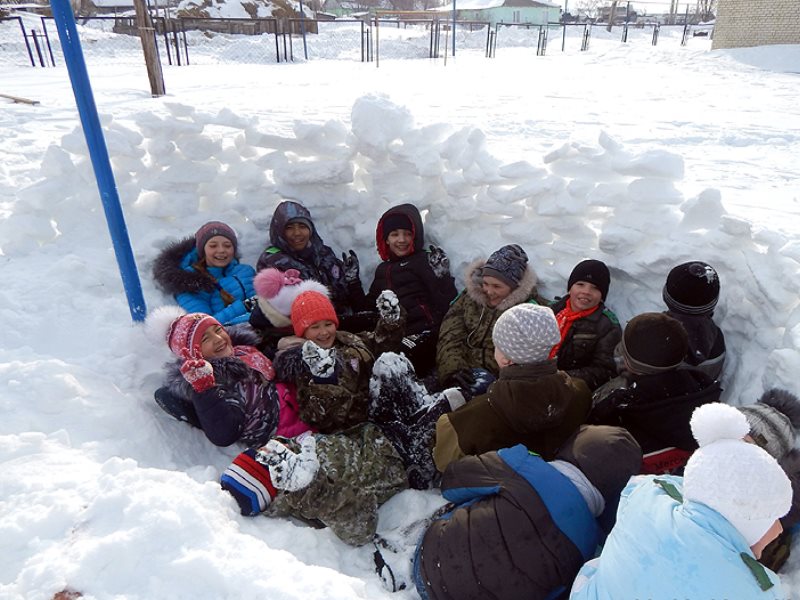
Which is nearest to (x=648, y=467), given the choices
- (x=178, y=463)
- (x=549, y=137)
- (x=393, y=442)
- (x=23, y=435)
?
(x=393, y=442)

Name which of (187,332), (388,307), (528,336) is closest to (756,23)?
(388,307)

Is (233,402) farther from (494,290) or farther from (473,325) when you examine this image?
(494,290)

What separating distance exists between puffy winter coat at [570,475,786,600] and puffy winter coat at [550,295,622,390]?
141cm

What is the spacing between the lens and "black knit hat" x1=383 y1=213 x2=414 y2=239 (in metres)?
3.70

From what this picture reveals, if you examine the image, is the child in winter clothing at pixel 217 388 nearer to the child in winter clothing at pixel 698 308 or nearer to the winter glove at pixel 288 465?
the winter glove at pixel 288 465

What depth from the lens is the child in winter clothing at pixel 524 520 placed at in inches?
67.7

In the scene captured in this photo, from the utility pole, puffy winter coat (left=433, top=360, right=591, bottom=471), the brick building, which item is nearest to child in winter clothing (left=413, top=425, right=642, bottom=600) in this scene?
puffy winter coat (left=433, top=360, right=591, bottom=471)

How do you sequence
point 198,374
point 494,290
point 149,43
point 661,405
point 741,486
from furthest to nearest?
point 149,43, point 494,290, point 198,374, point 661,405, point 741,486

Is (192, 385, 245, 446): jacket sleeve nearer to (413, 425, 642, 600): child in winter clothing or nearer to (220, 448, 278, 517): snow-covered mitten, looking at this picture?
(220, 448, 278, 517): snow-covered mitten

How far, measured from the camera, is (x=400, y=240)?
3.70m

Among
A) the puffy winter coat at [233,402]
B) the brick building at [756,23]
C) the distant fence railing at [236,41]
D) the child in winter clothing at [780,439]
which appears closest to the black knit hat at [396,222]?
the puffy winter coat at [233,402]

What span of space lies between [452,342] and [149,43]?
837cm

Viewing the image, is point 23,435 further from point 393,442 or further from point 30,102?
point 30,102

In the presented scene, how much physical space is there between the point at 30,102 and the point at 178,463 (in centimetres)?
778
